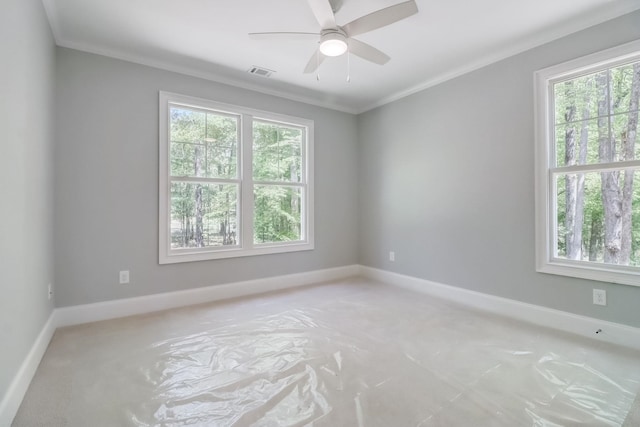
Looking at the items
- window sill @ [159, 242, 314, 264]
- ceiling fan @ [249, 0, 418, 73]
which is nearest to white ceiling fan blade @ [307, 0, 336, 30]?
ceiling fan @ [249, 0, 418, 73]

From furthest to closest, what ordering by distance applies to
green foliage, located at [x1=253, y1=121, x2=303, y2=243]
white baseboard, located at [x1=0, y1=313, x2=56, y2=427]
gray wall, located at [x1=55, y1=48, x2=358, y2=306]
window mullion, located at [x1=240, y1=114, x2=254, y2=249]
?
1. green foliage, located at [x1=253, y1=121, x2=303, y2=243]
2. window mullion, located at [x1=240, y1=114, x2=254, y2=249]
3. gray wall, located at [x1=55, y1=48, x2=358, y2=306]
4. white baseboard, located at [x1=0, y1=313, x2=56, y2=427]

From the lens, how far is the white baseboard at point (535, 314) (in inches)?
94.3

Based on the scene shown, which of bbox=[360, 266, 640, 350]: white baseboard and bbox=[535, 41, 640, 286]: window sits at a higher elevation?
bbox=[535, 41, 640, 286]: window

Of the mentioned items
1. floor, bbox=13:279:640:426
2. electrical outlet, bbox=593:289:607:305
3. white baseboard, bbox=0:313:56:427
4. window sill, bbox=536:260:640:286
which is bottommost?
floor, bbox=13:279:640:426

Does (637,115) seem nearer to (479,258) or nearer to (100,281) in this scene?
(479,258)

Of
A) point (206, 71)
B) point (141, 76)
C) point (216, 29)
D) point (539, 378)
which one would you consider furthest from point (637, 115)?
point (141, 76)

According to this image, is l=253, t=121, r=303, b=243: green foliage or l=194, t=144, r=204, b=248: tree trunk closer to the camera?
l=194, t=144, r=204, b=248: tree trunk

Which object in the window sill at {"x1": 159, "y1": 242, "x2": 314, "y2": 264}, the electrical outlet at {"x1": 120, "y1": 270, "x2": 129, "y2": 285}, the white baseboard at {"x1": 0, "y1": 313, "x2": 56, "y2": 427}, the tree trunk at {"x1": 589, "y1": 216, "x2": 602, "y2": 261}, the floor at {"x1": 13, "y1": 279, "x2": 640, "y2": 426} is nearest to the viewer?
the white baseboard at {"x1": 0, "y1": 313, "x2": 56, "y2": 427}

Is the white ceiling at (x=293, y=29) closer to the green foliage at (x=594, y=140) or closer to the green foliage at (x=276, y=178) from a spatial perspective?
the green foliage at (x=594, y=140)

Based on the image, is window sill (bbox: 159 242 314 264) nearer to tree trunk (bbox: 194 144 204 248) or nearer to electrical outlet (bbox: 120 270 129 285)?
tree trunk (bbox: 194 144 204 248)

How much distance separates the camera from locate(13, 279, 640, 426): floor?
1589mm

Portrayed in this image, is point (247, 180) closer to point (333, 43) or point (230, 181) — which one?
point (230, 181)

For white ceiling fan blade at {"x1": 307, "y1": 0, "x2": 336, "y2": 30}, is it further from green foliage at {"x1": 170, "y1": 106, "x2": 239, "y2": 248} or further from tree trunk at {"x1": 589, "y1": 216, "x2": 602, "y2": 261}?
tree trunk at {"x1": 589, "y1": 216, "x2": 602, "y2": 261}

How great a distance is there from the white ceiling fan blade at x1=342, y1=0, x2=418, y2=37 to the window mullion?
2038 millimetres
